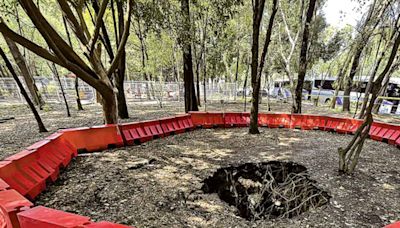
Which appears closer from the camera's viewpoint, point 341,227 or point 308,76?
point 341,227

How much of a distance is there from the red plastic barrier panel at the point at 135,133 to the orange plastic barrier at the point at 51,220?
4425 millimetres

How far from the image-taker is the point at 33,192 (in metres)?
3.54

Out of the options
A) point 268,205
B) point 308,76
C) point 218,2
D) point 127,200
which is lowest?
point 268,205

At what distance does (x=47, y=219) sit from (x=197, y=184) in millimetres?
2720

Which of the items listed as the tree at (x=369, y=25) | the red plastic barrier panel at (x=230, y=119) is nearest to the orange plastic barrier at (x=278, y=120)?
the red plastic barrier panel at (x=230, y=119)

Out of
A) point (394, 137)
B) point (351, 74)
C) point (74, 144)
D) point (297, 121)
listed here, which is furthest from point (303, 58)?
point (74, 144)

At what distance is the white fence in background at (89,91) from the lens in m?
18.3

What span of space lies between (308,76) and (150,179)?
27479mm

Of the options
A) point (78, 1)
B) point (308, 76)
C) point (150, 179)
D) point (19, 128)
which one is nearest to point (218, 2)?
point (78, 1)

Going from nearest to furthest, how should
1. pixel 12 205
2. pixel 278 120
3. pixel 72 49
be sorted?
pixel 12 205 < pixel 72 49 < pixel 278 120

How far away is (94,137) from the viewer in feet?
19.1

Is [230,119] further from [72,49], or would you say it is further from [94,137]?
[72,49]

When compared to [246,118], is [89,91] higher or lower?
higher

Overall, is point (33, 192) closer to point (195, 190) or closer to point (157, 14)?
point (195, 190)
